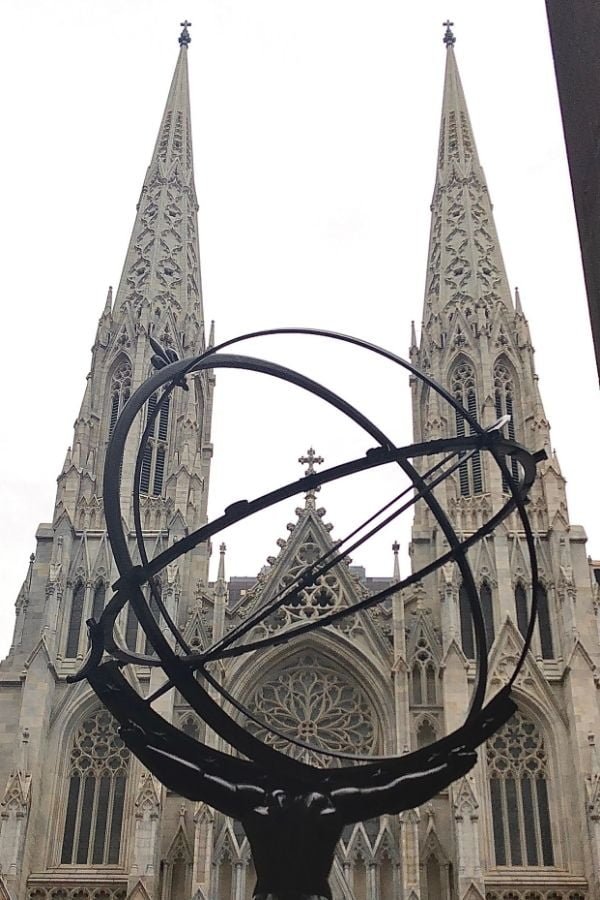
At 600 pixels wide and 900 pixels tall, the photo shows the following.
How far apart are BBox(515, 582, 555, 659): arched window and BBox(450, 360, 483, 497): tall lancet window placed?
11.8 feet

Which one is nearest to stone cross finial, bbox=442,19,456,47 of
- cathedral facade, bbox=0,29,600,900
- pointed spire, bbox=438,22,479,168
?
pointed spire, bbox=438,22,479,168

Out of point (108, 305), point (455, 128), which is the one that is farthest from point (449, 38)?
point (108, 305)

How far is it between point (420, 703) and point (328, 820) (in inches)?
733

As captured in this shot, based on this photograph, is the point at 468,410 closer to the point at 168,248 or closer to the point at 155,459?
the point at 155,459

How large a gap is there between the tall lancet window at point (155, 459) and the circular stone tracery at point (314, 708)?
712 centimetres

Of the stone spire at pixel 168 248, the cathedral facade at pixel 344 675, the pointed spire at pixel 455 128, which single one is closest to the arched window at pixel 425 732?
the cathedral facade at pixel 344 675

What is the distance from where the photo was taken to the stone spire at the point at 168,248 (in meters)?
36.7

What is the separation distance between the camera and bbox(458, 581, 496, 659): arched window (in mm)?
29094

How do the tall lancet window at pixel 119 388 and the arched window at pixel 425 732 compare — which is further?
the tall lancet window at pixel 119 388

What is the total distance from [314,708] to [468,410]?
35.2ft

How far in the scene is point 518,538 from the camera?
3069 centimetres

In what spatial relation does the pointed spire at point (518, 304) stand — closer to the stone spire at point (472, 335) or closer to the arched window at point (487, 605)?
the stone spire at point (472, 335)

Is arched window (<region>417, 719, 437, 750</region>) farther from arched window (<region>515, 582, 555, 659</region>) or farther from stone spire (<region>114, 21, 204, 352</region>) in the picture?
stone spire (<region>114, 21, 204, 352</region>)

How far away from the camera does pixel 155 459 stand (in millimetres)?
33312
